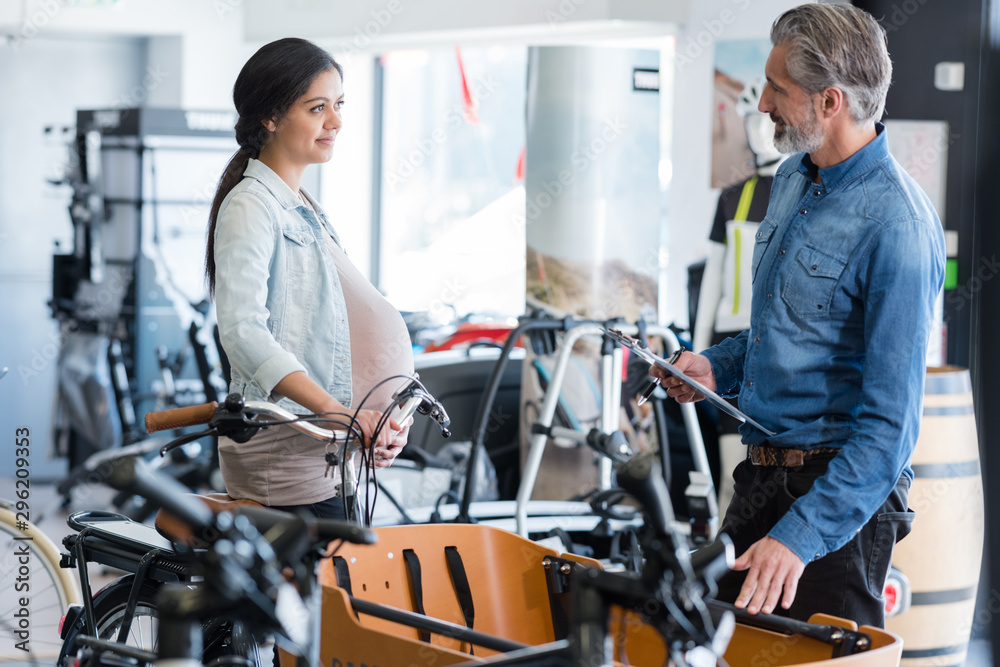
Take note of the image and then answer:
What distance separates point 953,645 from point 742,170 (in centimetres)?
239

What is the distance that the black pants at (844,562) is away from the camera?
5.23 ft

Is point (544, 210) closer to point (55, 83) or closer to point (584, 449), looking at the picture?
point (584, 449)

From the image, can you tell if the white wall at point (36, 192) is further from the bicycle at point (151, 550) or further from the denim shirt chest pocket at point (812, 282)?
the denim shirt chest pocket at point (812, 282)

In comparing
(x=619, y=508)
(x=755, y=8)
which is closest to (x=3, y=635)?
(x=619, y=508)

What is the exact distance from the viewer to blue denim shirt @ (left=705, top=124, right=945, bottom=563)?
1461mm

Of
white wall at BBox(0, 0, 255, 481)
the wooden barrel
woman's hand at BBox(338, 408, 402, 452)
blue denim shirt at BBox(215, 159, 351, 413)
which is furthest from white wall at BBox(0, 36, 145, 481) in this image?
woman's hand at BBox(338, 408, 402, 452)

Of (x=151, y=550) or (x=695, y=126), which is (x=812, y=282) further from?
(x=695, y=126)

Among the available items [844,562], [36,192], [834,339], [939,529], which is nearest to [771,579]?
[844,562]

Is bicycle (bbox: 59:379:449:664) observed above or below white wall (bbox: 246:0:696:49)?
below

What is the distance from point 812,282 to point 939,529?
4.67 ft

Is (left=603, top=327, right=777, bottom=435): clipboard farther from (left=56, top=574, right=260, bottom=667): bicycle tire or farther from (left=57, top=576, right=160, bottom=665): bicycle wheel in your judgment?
(left=57, top=576, right=160, bottom=665): bicycle wheel

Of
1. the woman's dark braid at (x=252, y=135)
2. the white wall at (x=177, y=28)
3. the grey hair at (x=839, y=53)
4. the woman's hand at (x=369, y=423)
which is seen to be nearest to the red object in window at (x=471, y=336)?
the white wall at (x=177, y=28)

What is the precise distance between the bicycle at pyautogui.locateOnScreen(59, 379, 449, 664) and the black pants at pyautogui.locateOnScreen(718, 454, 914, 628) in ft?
1.83

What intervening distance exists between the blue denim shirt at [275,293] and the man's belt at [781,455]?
2.33 ft
